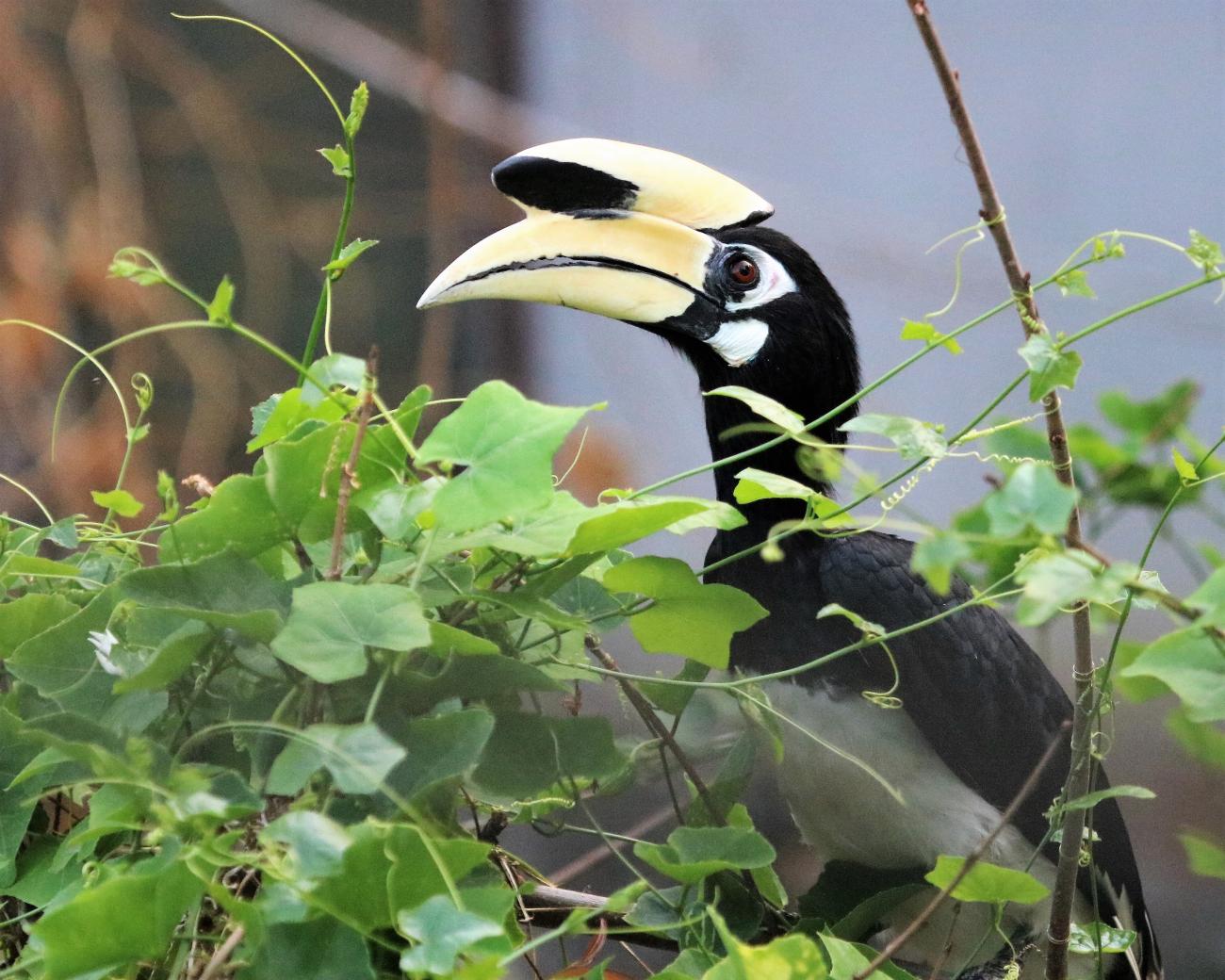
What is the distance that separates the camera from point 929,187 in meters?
2.23

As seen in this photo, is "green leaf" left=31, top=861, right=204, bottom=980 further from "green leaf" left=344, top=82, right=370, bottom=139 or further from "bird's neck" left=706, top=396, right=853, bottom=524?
"bird's neck" left=706, top=396, right=853, bottom=524

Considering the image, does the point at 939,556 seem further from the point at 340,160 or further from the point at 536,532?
the point at 340,160

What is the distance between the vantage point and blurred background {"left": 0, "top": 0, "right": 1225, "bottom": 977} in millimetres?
2027

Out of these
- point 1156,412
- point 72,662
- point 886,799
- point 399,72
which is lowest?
point 886,799

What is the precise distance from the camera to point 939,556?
330 millimetres

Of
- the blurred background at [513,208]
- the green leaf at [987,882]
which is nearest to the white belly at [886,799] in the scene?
the green leaf at [987,882]

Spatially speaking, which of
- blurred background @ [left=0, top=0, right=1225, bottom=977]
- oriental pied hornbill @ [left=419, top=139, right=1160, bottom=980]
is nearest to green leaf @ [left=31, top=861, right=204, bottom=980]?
oriental pied hornbill @ [left=419, top=139, right=1160, bottom=980]

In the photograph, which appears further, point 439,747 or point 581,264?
point 581,264

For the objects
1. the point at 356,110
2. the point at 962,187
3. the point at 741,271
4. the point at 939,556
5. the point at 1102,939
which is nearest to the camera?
the point at 939,556

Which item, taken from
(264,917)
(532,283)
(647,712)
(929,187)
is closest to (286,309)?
(929,187)

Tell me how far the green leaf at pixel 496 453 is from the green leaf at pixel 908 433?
0.31 feet

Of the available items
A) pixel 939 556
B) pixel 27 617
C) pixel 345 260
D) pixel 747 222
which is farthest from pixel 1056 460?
pixel 747 222

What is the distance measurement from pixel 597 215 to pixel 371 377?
18.4 inches

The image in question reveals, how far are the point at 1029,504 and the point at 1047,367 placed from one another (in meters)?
0.09
